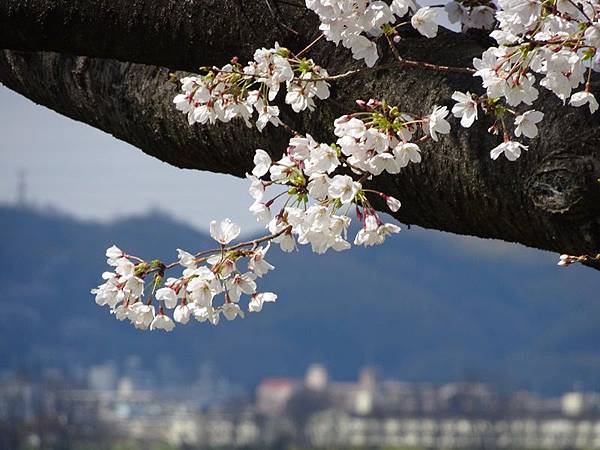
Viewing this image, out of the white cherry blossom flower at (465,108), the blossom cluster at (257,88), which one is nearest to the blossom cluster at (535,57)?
the white cherry blossom flower at (465,108)

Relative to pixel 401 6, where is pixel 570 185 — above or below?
below

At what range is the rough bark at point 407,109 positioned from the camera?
1708 mm

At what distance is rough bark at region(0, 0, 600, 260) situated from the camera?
171 centimetres

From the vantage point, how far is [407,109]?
1947 millimetres

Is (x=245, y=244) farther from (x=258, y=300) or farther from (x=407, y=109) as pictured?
(x=407, y=109)

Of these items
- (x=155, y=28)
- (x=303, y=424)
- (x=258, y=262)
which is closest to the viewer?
(x=258, y=262)

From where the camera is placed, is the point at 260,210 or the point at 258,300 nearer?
the point at 260,210

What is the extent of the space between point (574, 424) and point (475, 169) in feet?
302

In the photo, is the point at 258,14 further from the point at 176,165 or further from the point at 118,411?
the point at 118,411

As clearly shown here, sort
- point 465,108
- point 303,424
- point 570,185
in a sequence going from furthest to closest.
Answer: point 303,424 → point 465,108 → point 570,185

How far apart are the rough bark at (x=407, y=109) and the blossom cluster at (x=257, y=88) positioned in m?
0.08

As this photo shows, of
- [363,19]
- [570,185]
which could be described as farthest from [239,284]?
[570,185]

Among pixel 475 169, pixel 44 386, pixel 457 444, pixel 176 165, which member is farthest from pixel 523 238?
pixel 44 386

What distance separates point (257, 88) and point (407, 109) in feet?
0.91
